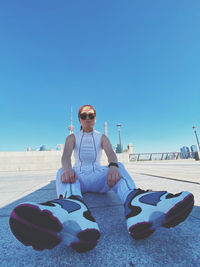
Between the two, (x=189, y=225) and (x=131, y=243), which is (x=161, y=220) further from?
(x=189, y=225)

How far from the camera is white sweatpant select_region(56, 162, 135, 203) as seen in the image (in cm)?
87

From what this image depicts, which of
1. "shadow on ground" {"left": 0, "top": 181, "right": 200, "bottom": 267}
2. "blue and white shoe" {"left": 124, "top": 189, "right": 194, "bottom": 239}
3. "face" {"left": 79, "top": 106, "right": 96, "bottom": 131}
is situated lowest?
"shadow on ground" {"left": 0, "top": 181, "right": 200, "bottom": 267}

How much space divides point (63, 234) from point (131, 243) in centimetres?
32

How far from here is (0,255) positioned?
1.77 ft

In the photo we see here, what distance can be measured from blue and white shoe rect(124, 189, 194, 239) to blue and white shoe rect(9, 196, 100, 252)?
0.61 feet

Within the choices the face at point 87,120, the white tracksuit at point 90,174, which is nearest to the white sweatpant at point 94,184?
the white tracksuit at point 90,174

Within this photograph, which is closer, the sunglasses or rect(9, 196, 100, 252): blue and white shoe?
rect(9, 196, 100, 252): blue and white shoe

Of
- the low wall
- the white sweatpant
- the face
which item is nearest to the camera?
the white sweatpant

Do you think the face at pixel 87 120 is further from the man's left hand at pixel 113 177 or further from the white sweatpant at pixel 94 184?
the man's left hand at pixel 113 177

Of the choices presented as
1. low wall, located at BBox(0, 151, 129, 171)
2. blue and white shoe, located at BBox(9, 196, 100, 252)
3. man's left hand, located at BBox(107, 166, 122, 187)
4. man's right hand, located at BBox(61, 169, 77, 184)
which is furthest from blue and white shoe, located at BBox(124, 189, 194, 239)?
low wall, located at BBox(0, 151, 129, 171)

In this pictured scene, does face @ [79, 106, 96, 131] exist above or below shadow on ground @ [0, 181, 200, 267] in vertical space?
above

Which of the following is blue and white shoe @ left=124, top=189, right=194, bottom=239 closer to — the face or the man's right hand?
the man's right hand

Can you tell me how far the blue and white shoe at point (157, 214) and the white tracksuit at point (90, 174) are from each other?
221 millimetres

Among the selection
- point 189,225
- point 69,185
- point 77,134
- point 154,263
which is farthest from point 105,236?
point 77,134
